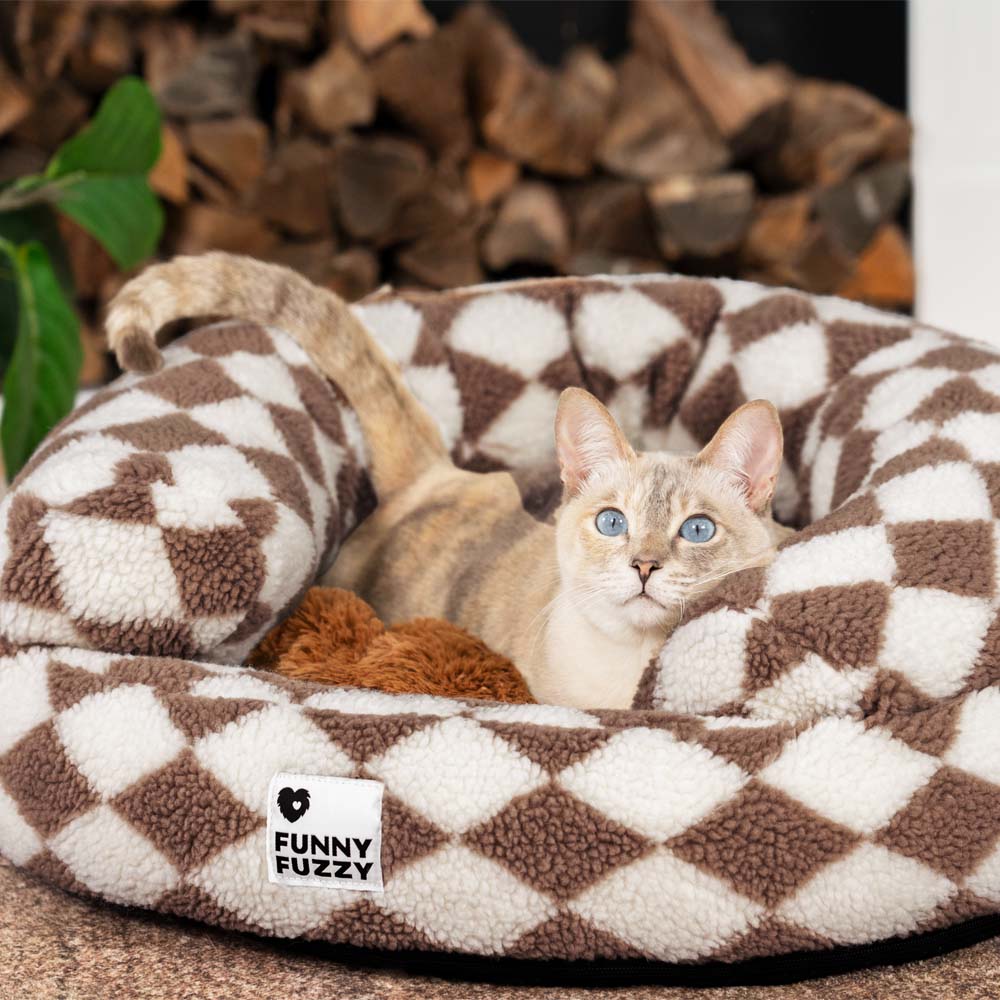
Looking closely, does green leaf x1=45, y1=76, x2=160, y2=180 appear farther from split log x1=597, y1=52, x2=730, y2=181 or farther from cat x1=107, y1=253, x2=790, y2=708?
split log x1=597, y1=52, x2=730, y2=181

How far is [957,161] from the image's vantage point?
7.55 feet

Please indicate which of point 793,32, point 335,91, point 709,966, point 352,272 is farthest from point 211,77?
point 709,966

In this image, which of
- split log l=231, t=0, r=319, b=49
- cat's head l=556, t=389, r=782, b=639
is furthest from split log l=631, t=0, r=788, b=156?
cat's head l=556, t=389, r=782, b=639

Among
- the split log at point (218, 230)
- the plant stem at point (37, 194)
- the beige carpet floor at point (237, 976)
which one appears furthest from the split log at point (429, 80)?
the beige carpet floor at point (237, 976)

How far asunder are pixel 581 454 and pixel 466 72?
1.30m

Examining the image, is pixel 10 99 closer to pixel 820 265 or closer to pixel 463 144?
pixel 463 144

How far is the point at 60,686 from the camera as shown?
1.05 m

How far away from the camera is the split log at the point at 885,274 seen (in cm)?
248

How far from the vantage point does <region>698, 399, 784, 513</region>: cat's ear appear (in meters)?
1.18

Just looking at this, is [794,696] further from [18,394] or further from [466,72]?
[466,72]

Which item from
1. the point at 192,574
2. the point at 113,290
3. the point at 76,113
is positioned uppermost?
the point at 76,113

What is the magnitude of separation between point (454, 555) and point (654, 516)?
395mm

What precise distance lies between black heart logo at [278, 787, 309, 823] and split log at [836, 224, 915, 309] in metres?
1.90

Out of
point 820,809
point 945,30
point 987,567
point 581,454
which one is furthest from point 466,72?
point 820,809
